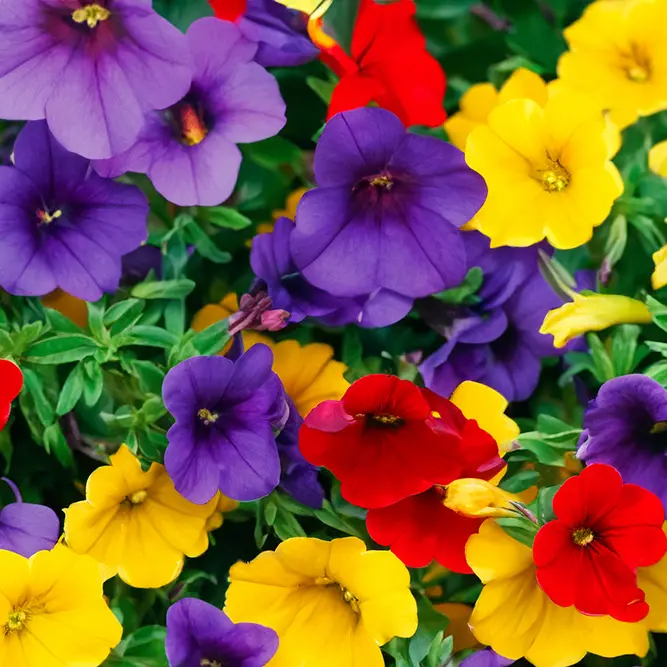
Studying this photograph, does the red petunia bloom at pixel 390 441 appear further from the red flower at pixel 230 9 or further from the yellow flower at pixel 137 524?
the red flower at pixel 230 9

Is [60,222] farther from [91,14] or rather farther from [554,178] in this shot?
[554,178]

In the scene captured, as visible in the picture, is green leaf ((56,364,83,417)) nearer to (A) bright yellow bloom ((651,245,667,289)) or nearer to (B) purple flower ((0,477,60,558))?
(B) purple flower ((0,477,60,558))

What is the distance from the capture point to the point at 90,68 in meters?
0.54

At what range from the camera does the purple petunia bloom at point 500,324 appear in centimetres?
59

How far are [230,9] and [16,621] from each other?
0.37m

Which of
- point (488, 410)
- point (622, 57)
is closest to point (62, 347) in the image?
point (488, 410)

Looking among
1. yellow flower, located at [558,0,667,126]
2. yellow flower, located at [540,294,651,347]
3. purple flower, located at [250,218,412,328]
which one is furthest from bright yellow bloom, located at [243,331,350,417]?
yellow flower, located at [558,0,667,126]

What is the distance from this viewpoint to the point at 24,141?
54cm

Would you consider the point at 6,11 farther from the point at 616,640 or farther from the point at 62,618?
the point at 616,640

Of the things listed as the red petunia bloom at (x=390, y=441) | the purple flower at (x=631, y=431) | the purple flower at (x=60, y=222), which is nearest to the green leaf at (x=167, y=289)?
the purple flower at (x=60, y=222)

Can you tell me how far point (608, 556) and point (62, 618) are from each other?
28 cm

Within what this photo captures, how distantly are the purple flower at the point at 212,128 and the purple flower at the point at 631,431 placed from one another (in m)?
0.24

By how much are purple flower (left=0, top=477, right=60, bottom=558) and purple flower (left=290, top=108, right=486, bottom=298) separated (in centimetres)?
20

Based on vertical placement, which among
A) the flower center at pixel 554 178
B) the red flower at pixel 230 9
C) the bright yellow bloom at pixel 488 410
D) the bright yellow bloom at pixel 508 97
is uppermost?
the red flower at pixel 230 9
